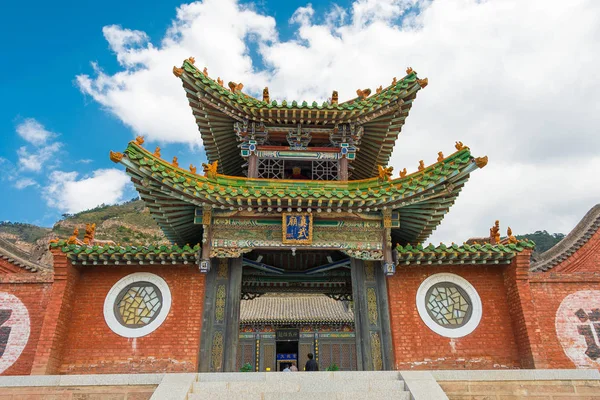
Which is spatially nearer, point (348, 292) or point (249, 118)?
point (249, 118)

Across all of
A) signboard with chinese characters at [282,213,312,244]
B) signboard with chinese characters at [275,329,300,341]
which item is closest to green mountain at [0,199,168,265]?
signboard with chinese characters at [275,329,300,341]

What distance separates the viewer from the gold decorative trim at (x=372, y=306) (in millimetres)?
11602

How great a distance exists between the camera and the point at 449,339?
1153cm

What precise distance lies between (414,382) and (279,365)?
24490 mm

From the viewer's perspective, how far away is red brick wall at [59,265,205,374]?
432 inches

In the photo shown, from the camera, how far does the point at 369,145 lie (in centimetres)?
1543

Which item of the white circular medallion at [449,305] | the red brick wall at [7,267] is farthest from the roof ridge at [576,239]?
the red brick wall at [7,267]

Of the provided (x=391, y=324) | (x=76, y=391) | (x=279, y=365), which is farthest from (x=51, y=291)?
(x=279, y=365)

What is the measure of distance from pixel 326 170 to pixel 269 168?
1.89m

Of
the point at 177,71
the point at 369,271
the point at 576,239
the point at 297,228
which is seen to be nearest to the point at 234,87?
the point at 177,71

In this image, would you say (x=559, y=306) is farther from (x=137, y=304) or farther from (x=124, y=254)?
(x=124, y=254)

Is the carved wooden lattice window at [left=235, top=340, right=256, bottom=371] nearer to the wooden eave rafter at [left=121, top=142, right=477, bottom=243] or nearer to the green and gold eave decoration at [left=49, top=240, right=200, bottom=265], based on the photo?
the green and gold eave decoration at [left=49, top=240, right=200, bottom=265]

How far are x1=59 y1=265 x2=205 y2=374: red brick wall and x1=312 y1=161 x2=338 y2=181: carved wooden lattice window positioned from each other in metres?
5.08

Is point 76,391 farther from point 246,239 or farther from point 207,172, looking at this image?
point 207,172
